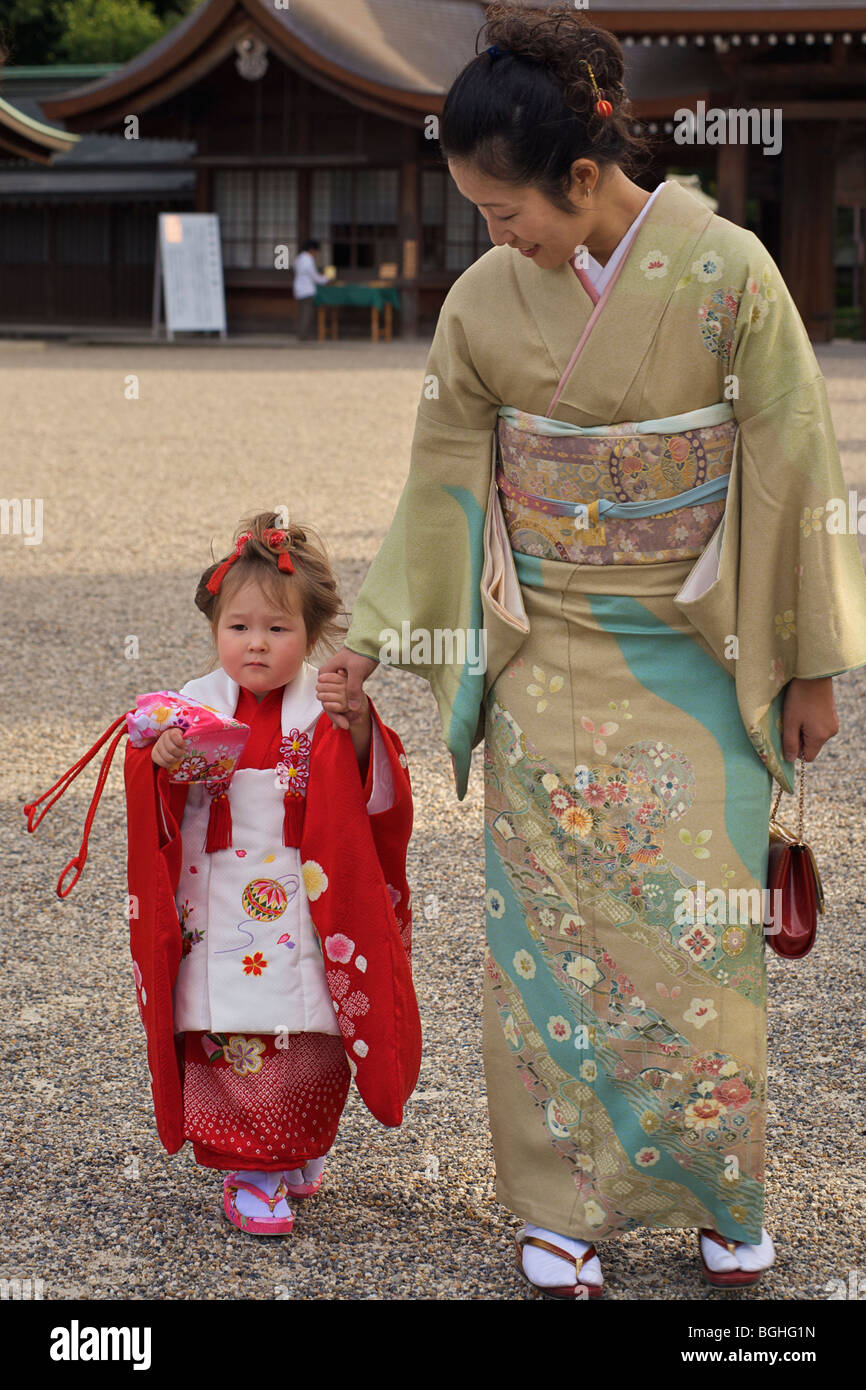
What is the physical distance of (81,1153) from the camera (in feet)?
7.79

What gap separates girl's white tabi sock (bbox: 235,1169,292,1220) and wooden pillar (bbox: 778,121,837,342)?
1809cm

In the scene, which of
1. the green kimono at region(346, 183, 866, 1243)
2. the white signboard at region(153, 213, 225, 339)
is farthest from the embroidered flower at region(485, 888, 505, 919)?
the white signboard at region(153, 213, 225, 339)

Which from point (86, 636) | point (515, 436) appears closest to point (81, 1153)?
point (515, 436)

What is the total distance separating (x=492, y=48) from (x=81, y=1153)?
167 centimetres

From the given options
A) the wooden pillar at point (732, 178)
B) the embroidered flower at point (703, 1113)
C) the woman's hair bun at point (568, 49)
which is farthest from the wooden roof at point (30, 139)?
the embroidered flower at point (703, 1113)

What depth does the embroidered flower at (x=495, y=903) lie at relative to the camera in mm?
2086

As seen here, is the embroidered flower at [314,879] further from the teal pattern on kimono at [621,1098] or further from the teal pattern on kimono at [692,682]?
the teal pattern on kimono at [692,682]

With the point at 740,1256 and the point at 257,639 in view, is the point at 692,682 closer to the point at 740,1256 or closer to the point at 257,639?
the point at 257,639

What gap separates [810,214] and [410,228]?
5.28 m

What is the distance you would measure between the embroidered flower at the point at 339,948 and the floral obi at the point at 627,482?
1.93 feet

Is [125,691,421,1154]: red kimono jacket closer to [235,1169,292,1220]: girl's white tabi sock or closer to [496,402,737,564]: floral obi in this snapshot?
[235,1169,292,1220]: girl's white tabi sock

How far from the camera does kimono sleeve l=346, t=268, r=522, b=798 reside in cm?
199

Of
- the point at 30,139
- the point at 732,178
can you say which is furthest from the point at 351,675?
the point at 30,139

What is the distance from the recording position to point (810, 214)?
18984 mm
